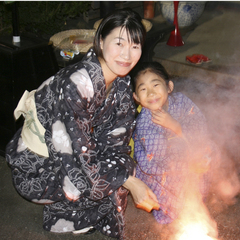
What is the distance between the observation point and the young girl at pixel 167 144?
87.0 inches

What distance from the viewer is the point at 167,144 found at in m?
2.31

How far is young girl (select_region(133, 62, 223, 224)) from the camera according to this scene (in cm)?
221

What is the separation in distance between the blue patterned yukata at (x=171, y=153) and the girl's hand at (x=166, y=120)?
46 mm

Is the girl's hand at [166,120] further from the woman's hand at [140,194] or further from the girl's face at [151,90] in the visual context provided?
the woman's hand at [140,194]

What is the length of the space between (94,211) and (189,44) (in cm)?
397

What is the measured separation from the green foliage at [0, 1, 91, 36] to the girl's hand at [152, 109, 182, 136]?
2.74 meters

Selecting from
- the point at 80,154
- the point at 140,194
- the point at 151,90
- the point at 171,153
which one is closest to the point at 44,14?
the point at 151,90

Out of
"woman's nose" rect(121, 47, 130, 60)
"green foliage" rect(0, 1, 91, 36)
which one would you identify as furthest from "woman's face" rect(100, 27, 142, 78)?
"green foliage" rect(0, 1, 91, 36)

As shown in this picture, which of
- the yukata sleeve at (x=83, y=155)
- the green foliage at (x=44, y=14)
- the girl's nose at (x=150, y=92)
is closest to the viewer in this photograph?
the yukata sleeve at (x=83, y=155)

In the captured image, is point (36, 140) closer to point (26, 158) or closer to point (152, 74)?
point (26, 158)

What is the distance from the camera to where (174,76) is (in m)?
4.53

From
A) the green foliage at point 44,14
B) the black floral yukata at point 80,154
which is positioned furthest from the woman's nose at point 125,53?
the green foliage at point 44,14

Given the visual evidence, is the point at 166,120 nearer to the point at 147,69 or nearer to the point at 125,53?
the point at 147,69

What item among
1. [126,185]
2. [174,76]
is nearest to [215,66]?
[174,76]
